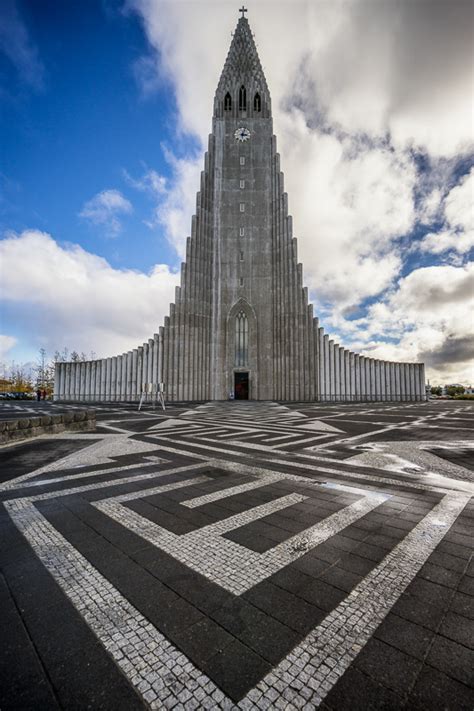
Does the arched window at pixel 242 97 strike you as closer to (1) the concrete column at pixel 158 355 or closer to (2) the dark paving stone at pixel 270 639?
(1) the concrete column at pixel 158 355

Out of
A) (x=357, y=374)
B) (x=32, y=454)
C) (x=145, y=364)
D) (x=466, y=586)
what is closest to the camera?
(x=466, y=586)

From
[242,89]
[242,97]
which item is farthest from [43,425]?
[242,89]

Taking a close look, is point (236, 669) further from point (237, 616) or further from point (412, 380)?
point (412, 380)

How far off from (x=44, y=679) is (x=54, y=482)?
16.2 ft

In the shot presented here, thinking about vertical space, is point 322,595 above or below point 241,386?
below

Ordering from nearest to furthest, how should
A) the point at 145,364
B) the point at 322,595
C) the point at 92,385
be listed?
1. the point at 322,595
2. the point at 145,364
3. the point at 92,385

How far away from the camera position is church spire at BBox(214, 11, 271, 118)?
47.9 metres

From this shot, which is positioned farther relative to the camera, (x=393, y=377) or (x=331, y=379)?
(x=393, y=377)

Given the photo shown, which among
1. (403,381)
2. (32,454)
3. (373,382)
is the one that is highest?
(403,381)

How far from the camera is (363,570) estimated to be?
3.37 meters

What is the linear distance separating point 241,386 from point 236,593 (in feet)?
136

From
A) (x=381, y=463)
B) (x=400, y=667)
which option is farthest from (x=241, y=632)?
(x=381, y=463)

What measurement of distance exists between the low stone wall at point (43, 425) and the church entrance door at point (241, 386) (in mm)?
29814

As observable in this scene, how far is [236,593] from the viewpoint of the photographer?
9.83 feet
